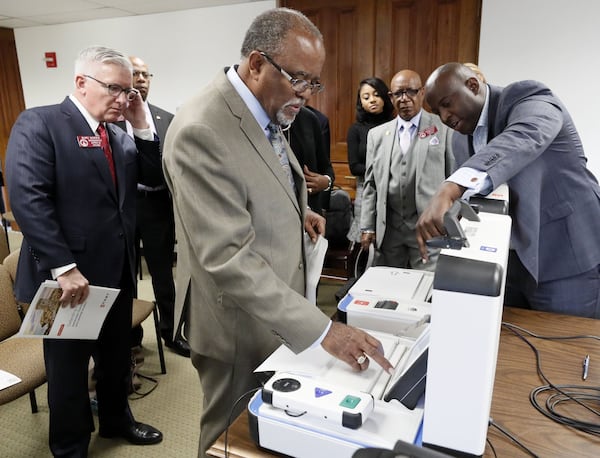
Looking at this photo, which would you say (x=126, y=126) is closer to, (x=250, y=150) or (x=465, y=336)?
(x=250, y=150)

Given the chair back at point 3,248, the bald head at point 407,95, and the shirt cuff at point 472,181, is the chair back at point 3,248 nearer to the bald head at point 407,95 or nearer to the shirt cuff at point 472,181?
the bald head at point 407,95

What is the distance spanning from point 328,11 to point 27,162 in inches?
126

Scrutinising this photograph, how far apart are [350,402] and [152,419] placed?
1719 millimetres

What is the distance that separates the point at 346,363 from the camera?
91 centimetres

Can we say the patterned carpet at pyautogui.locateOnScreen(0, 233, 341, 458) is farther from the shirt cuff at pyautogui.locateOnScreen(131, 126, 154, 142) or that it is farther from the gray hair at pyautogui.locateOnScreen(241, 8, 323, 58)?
the gray hair at pyautogui.locateOnScreen(241, 8, 323, 58)

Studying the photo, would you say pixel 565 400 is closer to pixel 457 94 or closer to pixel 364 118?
pixel 457 94

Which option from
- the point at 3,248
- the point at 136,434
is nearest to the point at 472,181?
the point at 136,434

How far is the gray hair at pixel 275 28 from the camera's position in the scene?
102cm

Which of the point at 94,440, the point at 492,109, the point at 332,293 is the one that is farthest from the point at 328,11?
the point at 94,440

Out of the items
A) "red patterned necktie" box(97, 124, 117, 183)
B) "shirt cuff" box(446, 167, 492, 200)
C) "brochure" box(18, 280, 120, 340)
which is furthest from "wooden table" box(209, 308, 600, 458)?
"red patterned necktie" box(97, 124, 117, 183)

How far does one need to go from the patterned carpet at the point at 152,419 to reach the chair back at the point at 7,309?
0.47m

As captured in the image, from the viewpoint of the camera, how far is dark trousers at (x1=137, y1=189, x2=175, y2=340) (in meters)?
2.58

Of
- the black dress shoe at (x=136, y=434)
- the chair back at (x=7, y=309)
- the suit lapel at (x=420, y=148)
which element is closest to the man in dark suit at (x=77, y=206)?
the black dress shoe at (x=136, y=434)

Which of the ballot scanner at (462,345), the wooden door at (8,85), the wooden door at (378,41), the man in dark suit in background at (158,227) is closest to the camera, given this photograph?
the ballot scanner at (462,345)
